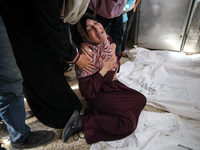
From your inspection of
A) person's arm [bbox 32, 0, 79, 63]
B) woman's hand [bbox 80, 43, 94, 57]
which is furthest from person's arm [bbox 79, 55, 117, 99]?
person's arm [bbox 32, 0, 79, 63]

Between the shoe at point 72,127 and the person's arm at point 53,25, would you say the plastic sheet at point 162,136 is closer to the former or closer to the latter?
the shoe at point 72,127

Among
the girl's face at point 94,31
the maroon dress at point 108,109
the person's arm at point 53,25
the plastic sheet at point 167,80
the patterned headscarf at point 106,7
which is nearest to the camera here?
the person's arm at point 53,25

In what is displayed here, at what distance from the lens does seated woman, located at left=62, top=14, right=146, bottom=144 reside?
3.01 ft

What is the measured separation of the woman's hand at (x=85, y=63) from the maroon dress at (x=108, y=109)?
69 millimetres

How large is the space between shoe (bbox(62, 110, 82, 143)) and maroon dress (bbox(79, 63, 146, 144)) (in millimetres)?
47

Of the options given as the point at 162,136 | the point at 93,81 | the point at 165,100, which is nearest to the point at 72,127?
the point at 93,81

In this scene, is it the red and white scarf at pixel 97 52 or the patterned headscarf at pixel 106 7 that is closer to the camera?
the red and white scarf at pixel 97 52

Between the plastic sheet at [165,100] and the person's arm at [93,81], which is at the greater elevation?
the person's arm at [93,81]

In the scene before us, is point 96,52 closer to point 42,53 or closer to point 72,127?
point 42,53

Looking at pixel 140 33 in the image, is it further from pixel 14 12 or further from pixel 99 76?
pixel 14 12

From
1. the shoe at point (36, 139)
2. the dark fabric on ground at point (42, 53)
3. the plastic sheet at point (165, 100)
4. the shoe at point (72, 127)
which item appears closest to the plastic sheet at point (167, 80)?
the plastic sheet at point (165, 100)

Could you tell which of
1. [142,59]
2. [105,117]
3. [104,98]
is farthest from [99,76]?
[142,59]

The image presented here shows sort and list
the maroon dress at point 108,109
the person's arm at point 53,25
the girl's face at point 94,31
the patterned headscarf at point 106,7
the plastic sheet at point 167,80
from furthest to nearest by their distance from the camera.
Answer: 1. the plastic sheet at point 167,80
2. the patterned headscarf at point 106,7
3. the maroon dress at point 108,109
4. the girl's face at point 94,31
5. the person's arm at point 53,25

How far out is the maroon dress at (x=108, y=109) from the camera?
3.20ft
